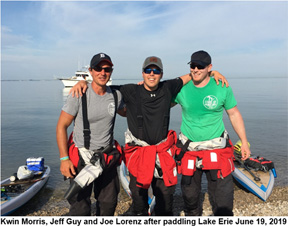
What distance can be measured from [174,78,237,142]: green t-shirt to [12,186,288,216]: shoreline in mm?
3457

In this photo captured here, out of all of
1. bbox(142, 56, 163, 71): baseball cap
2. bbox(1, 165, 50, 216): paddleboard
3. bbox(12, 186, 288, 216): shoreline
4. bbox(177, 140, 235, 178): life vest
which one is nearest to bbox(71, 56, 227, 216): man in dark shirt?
bbox(142, 56, 163, 71): baseball cap

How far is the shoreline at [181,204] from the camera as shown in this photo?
22.0ft

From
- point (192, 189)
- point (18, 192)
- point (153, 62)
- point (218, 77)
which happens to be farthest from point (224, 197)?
point (18, 192)

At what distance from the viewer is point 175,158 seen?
4422 millimetres

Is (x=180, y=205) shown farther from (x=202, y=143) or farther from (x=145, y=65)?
(x=145, y=65)

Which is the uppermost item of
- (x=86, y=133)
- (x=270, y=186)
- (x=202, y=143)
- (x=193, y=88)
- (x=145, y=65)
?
(x=145, y=65)

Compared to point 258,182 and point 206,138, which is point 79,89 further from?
point 258,182

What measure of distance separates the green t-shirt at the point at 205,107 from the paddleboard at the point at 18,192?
6.59m

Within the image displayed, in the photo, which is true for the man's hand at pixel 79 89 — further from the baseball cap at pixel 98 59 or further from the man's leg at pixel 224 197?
the man's leg at pixel 224 197

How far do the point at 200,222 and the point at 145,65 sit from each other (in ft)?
9.37

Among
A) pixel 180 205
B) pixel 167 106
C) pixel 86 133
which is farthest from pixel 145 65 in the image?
pixel 180 205

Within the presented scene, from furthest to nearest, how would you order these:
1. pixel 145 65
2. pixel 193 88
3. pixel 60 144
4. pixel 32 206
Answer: pixel 32 206, pixel 193 88, pixel 145 65, pixel 60 144

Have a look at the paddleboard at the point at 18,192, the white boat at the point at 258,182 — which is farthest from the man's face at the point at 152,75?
the white boat at the point at 258,182

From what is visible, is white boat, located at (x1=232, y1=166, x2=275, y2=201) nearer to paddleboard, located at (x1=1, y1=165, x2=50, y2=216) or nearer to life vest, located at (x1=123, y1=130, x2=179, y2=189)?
life vest, located at (x1=123, y1=130, x2=179, y2=189)
